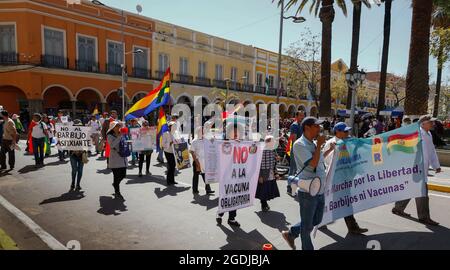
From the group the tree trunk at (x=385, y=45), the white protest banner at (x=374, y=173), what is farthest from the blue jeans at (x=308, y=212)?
the tree trunk at (x=385, y=45)

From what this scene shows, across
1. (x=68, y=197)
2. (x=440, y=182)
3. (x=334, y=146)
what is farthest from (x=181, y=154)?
(x=440, y=182)

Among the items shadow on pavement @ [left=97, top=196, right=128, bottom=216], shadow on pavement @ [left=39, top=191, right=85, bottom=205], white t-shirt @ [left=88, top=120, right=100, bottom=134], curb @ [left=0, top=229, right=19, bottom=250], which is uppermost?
→ white t-shirt @ [left=88, top=120, right=100, bottom=134]

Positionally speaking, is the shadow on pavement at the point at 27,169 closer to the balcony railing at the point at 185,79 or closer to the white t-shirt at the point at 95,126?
the white t-shirt at the point at 95,126

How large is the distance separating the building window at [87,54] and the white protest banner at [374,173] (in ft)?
82.4

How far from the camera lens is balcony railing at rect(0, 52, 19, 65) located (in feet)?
75.6

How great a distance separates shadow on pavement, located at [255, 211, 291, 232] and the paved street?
2 cm

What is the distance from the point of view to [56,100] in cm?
2639

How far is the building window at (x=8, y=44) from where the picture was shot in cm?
2316

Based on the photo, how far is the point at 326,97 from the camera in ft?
62.8

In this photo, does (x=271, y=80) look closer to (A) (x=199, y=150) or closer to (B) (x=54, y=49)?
(B) (x=54, y=49)

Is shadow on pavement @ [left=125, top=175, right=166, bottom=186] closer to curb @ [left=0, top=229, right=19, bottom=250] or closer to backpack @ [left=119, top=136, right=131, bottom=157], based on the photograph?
backpack @ [left=119, top=136, right=131, bottom=157]

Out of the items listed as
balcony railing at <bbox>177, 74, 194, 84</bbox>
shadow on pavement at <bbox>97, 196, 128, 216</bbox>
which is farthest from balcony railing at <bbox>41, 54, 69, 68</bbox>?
shadow on pavement at <bbox>97, 196, 128, 216</bbox>

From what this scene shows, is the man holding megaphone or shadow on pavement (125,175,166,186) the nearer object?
the man holding megaphone
